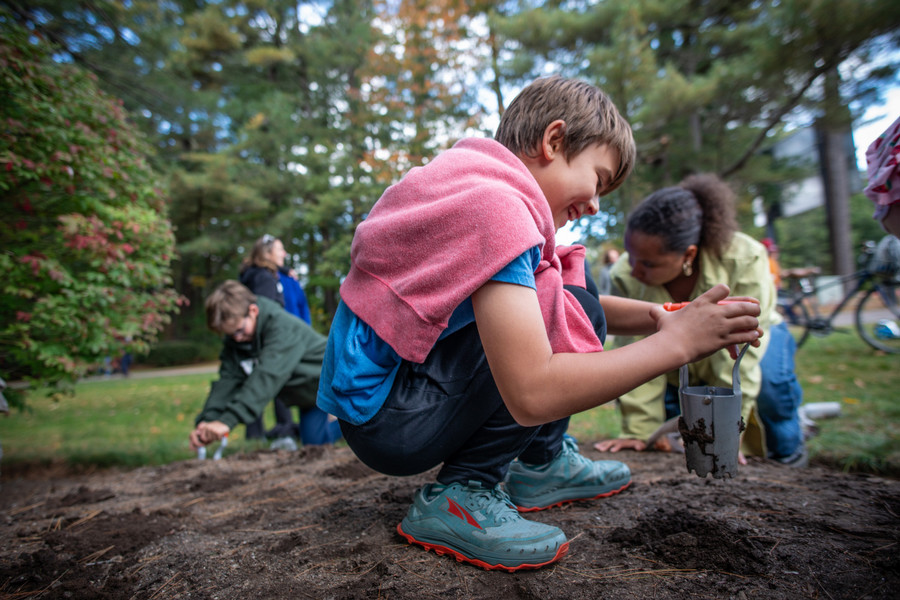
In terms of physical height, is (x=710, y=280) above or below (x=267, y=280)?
below

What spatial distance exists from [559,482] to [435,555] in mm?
570

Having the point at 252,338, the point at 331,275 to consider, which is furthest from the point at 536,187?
the point at 331,275

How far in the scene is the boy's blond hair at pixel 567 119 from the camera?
51.8 inches

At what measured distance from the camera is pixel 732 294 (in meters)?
2.49

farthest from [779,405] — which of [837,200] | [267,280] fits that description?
[837,200]

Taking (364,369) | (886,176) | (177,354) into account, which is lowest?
(177,354)

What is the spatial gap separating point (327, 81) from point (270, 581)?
16133 millimetres

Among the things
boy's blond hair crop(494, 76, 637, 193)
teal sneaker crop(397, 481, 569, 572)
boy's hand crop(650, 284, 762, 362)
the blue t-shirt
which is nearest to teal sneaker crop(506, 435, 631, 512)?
teal sneaker crop(397, 481, 569, 572)

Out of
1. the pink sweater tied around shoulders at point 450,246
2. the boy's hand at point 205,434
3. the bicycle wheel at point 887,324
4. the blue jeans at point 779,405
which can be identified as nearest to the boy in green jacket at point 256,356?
the boy's hand at point 205,434

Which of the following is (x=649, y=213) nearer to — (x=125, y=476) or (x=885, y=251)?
(x=125, y=476)

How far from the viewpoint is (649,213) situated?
2.39 metres

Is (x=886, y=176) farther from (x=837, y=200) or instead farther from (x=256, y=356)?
(x=837, y=200)

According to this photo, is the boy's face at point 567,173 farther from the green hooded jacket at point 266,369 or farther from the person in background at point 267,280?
the person in background at point 267,280

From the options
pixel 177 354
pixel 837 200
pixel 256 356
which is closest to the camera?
pixel 256 356
